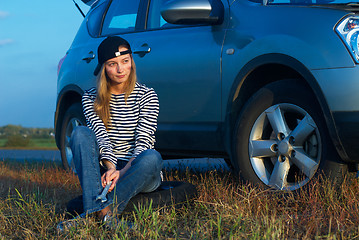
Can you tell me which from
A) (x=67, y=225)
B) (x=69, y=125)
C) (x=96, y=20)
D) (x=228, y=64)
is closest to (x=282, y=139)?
(x=228, y=64)

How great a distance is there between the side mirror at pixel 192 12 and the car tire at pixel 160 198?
1.40 metres

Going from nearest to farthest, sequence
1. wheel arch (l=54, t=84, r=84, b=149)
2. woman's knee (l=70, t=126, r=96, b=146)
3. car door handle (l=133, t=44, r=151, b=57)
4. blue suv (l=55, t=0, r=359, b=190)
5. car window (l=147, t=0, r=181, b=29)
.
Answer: woman's knee (l=70, t=126, r=96, b=146) < blue suv (l=55, t=0, r=359, b=190) < car door handle (l=133, t=44, r=151, b=57) < car window (l=147, t=0, r=181, b=29) < wheel arch (l=54, t=84, r=84, b=149)

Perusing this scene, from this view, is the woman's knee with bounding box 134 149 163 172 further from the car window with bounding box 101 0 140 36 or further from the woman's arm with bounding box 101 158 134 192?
the car window with bounding box 101 0 140 36

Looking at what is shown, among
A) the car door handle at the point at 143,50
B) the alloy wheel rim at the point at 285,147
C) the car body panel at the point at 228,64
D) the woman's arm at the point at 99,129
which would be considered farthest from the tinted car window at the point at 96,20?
the alloy wheel rim at the point at 285,147

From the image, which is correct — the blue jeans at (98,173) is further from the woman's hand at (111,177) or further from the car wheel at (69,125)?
the car wheel at (69,125)

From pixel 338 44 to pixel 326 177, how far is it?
0.95 metres

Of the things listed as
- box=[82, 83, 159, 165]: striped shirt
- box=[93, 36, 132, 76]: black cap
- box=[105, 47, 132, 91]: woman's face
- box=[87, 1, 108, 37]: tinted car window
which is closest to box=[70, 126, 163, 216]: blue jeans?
box=[82, 83, 159, 165]: striped shirt

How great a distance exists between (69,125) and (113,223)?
3.45m

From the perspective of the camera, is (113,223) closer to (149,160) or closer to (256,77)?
(149,160)

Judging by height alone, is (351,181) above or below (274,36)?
below

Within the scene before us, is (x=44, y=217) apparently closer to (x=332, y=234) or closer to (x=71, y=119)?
(x=332, y=234)

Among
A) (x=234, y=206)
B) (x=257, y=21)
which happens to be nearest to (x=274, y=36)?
(x=257, y=21)

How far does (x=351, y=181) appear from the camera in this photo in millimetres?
4156

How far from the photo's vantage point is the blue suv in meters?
3.91
